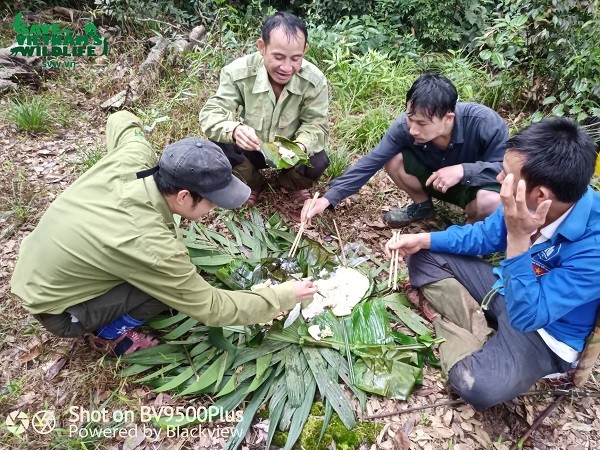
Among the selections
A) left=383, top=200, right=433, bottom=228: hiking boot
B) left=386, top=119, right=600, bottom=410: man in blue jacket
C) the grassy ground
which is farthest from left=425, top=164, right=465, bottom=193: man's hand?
the grassy ground

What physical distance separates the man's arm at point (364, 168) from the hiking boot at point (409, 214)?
1.47 feet

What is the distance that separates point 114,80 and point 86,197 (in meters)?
3.22

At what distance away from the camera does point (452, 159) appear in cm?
300

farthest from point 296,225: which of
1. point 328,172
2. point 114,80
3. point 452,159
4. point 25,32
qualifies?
point 25,32

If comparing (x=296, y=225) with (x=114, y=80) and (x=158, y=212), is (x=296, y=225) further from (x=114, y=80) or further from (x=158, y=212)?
(x=114, y=80)

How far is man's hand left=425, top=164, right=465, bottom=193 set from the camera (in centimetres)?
277

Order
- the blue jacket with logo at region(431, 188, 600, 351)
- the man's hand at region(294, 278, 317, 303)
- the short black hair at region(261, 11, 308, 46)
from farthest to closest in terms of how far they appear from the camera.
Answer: the short black hair at region(261, 11, 308, 46) → the man's hand at region(294, 278, 317, 303) → the blue jacket with logo at region(431, 188, 600, 351)

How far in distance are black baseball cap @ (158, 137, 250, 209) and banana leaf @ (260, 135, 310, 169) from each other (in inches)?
39.4

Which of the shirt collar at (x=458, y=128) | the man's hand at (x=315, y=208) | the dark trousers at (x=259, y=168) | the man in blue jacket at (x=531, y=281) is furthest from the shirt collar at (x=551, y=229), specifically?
the dark trousers at (x=259, y=168)

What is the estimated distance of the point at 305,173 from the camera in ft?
11.2

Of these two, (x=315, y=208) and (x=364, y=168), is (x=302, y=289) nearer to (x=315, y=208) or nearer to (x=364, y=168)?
(x=315, y=208)

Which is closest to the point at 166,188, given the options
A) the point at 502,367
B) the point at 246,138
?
the point at 246,138

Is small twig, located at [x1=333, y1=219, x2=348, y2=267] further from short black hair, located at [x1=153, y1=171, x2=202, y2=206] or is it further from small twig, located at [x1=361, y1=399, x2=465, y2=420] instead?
short black hair, located at [x1=153, y1=171, x2=202, y2=206]

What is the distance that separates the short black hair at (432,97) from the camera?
2.56m
